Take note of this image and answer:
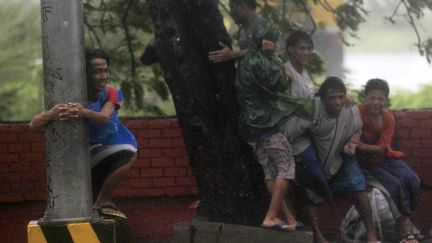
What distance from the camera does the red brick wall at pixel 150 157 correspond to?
302 inches

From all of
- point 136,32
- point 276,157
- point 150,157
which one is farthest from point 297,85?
point 136,32

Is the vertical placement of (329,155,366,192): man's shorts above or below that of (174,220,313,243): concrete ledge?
above

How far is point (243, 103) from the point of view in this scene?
667 cm

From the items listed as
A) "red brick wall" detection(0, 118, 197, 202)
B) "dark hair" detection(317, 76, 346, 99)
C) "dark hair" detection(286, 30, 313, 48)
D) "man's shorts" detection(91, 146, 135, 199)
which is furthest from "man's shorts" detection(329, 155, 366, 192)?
"man's shorts" detection(91, 146, 135, 199)

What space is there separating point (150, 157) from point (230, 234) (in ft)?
4.07

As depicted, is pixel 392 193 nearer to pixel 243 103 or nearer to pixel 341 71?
pixel 243 103

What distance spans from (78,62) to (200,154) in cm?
318

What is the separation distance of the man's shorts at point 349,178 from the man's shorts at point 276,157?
25.5 inches

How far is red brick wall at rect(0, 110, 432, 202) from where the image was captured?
7.66 m

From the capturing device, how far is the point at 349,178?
279 inches

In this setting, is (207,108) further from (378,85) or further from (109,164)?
(378,85)

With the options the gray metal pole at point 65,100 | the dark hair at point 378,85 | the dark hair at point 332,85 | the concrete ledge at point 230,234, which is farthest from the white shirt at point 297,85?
the gray metal pole at point 65,100

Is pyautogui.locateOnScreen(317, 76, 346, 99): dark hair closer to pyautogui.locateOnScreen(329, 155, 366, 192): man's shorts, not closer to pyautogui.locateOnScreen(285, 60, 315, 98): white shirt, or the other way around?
pyautogui.locateOnScreen(285, 60, 315, 98): white shirt

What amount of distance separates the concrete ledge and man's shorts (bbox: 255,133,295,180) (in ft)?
1.41
